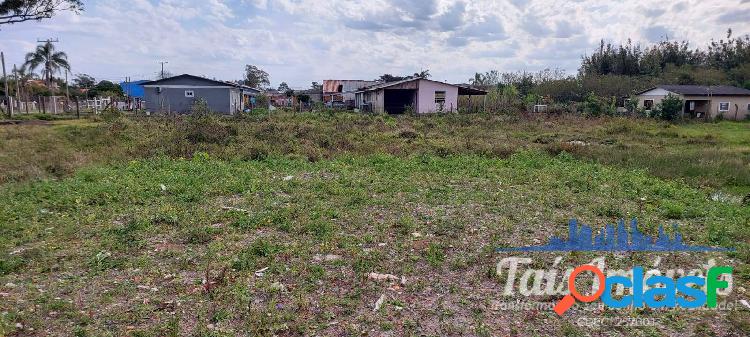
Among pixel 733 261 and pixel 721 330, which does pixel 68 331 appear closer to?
pixel 721 330

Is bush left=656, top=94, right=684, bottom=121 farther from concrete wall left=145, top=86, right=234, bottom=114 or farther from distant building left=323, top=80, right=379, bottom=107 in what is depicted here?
distant building left=323, top=80, right=379, bottom=107

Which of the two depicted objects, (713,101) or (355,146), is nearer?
(355,146)

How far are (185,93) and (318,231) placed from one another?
32397mm

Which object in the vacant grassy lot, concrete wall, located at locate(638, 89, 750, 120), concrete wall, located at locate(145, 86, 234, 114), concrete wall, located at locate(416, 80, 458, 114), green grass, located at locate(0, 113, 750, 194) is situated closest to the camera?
the vacant grassy lot

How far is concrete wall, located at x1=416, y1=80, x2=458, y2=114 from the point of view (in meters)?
35.1

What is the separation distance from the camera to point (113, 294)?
14.9 feet

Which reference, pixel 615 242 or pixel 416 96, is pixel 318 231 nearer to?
pixel 615 242

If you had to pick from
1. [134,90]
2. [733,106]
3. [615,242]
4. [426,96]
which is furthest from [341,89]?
[615,242]

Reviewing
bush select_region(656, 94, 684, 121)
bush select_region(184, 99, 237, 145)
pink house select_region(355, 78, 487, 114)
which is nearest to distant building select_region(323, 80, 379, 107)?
pink house select_region(355, 78, 487, 114)

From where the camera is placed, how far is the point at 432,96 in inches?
1406

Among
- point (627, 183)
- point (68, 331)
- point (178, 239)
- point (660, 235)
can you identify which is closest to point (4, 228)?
point (178, 239)

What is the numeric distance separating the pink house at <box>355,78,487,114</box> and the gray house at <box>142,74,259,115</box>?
10.1m

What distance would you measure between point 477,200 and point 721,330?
15.0 feet

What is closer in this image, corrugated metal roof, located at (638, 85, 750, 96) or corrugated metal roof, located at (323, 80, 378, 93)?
corrugated metal roof, located at (638, 85, 750, 96)
